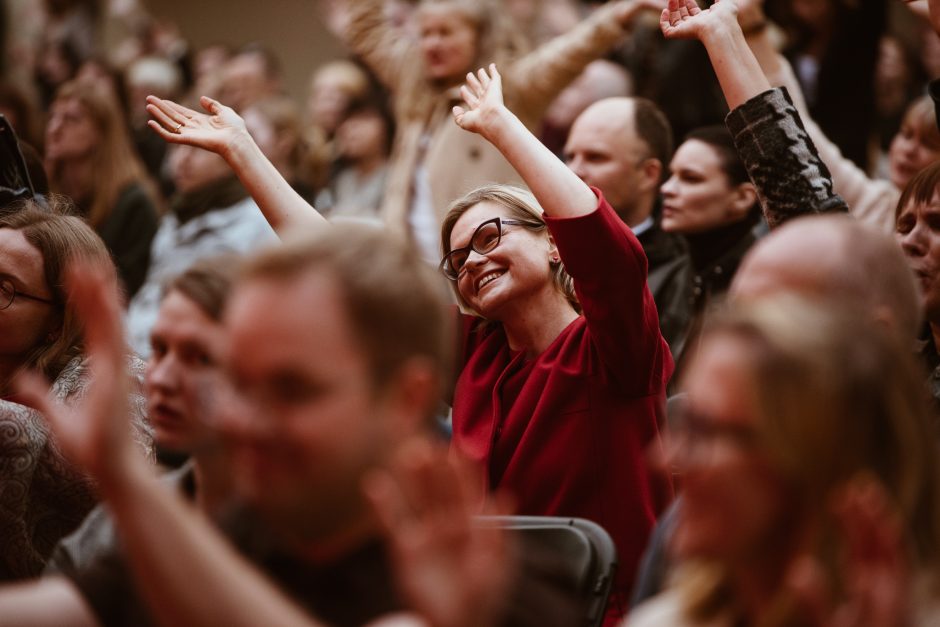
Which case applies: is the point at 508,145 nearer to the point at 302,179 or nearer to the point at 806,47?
the point at 806,47

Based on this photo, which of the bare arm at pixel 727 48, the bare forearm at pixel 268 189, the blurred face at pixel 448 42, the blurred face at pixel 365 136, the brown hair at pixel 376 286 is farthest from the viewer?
the blurred face at pixel 365 136

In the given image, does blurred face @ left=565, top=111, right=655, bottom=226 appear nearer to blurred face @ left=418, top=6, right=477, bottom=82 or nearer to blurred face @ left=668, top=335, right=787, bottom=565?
blurred face @ left=418, top=6, right=477, bottom=82

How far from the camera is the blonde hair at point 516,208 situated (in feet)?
8.35

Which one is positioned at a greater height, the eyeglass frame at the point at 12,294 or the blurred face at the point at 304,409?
the blurred face at the point at 304,409

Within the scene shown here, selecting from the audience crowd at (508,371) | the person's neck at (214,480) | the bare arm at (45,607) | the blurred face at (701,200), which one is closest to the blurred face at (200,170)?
the audience crowd at (508,371)

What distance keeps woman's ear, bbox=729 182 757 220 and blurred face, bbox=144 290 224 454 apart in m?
2.09

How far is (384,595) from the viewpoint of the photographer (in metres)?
1.41

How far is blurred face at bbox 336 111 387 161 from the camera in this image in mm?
5789

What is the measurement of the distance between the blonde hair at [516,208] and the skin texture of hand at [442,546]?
1.37 m

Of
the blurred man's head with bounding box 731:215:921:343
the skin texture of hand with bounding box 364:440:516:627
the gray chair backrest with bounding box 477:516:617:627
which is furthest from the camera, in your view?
the gray chair backrest with bounding box 477:516:617:627

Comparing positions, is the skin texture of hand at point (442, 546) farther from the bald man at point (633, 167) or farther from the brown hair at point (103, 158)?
the brown hair at point (103, 158)

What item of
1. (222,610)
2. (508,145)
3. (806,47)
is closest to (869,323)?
(222,610)

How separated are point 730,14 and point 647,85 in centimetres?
270

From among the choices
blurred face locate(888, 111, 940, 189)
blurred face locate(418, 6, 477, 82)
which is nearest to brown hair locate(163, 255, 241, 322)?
blurred face locate(888, 111, 940, 189)
